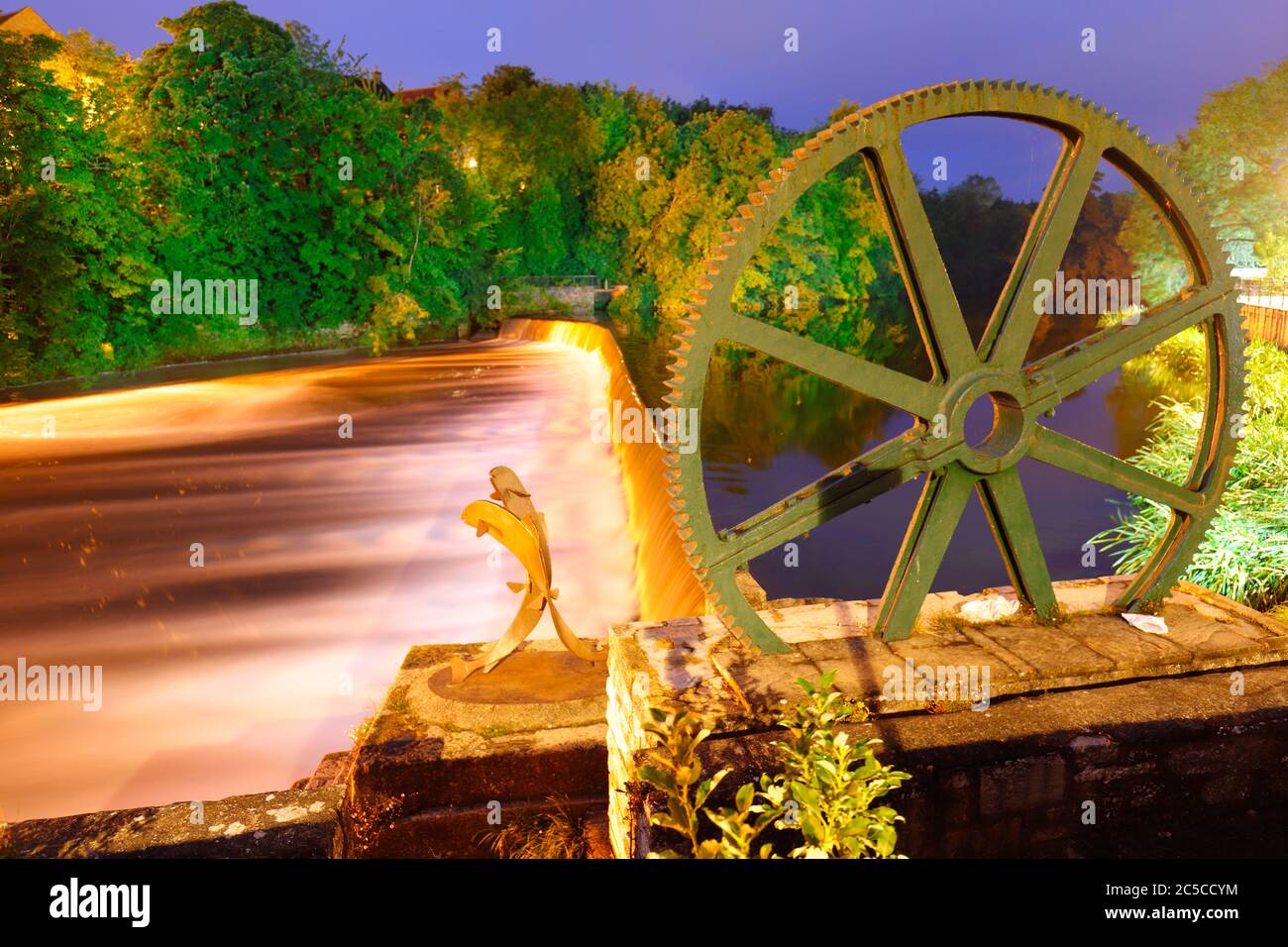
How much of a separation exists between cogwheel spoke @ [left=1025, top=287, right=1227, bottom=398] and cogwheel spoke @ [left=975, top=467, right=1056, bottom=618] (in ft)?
1.65

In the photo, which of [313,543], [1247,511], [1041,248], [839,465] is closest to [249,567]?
[313,543]

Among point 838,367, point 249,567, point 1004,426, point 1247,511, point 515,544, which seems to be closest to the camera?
point 838,367

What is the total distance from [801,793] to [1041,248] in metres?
2.66

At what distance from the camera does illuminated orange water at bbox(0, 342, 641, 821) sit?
7.80 meters

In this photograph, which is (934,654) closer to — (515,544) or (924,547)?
(924,547)

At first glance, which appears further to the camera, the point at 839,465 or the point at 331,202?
the point at 331,202

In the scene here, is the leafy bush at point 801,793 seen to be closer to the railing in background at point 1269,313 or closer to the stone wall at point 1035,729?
the stone wall at point 1035,729

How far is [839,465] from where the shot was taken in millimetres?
16953

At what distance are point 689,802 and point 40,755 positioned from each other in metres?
6.86

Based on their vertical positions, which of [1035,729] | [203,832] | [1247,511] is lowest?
[203,832]

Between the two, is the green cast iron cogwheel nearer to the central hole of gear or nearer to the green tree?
the central hole of gear

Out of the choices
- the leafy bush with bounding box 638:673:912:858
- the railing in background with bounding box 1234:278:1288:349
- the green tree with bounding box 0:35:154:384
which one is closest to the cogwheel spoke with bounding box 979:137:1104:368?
the leafy bush with bounding box 638:673:912:858

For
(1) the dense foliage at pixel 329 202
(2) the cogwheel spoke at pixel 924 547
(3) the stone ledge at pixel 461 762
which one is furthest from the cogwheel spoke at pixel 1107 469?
(1) the dense foliage at pixel 329 202

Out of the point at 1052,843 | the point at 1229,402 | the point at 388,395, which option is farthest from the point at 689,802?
the point at 388,395
